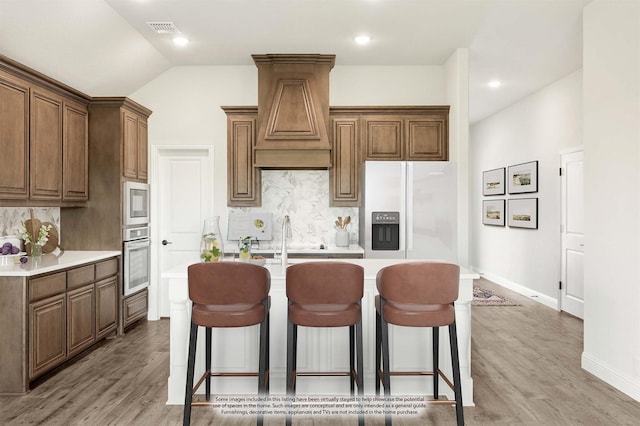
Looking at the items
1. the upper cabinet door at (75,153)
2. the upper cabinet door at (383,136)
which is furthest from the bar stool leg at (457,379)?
the upper cabinet door at (75,153)

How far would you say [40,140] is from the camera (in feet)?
11.5

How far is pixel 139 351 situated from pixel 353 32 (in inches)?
147

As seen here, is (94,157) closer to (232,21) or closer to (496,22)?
(232,21)

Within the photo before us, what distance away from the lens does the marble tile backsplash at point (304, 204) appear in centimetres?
497

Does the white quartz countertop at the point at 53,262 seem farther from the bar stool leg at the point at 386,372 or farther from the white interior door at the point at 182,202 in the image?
the bar stool leg at the point at 386,372

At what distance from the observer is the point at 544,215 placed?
570 cm

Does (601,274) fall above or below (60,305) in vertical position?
above

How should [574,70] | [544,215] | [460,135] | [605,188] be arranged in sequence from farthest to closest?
[544,215] < [574,70] < [460,135] < [605,188]

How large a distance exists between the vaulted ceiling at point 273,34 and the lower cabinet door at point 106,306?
2.07m

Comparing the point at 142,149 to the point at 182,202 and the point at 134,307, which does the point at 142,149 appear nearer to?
the point at 182,202

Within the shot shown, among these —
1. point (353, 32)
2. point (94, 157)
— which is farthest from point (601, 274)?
point (94, 157)

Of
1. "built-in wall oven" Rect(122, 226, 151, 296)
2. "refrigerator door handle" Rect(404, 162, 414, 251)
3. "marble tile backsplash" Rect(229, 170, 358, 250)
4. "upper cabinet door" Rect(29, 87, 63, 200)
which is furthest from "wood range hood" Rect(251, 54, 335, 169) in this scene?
"upper cabinet door" Rect(29, 87, 63, 200)

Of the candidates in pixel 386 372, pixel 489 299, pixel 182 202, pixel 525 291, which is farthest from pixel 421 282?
pixel 525 291

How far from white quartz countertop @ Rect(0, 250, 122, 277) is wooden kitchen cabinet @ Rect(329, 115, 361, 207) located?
8.08 feet
